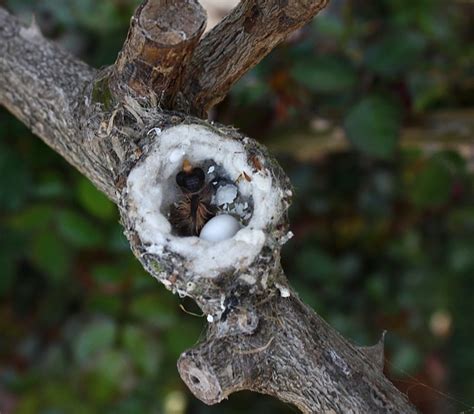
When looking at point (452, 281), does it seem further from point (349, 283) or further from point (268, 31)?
point (268, 31)

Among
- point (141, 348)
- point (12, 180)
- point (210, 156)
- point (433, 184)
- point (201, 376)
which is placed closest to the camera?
point (201, 376)

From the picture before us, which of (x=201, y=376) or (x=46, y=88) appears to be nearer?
(x=201, y=376)

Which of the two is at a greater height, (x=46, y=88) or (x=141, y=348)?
(x=46, y=88)

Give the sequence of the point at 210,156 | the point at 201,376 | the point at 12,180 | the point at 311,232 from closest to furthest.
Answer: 1. the point at 201,376
2. the point at 210,156
3. the point at 12,180
4. the point at 311,232

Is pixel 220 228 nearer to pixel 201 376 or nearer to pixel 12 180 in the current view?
pixel 201 376

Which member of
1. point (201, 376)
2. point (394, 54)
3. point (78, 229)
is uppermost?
point (394, 54)

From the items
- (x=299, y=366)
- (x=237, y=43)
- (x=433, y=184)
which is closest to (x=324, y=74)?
(x=433, y=184)

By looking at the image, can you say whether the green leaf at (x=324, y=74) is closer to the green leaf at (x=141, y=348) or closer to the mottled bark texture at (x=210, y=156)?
the mottled bark texture at (x=210, y=156)
